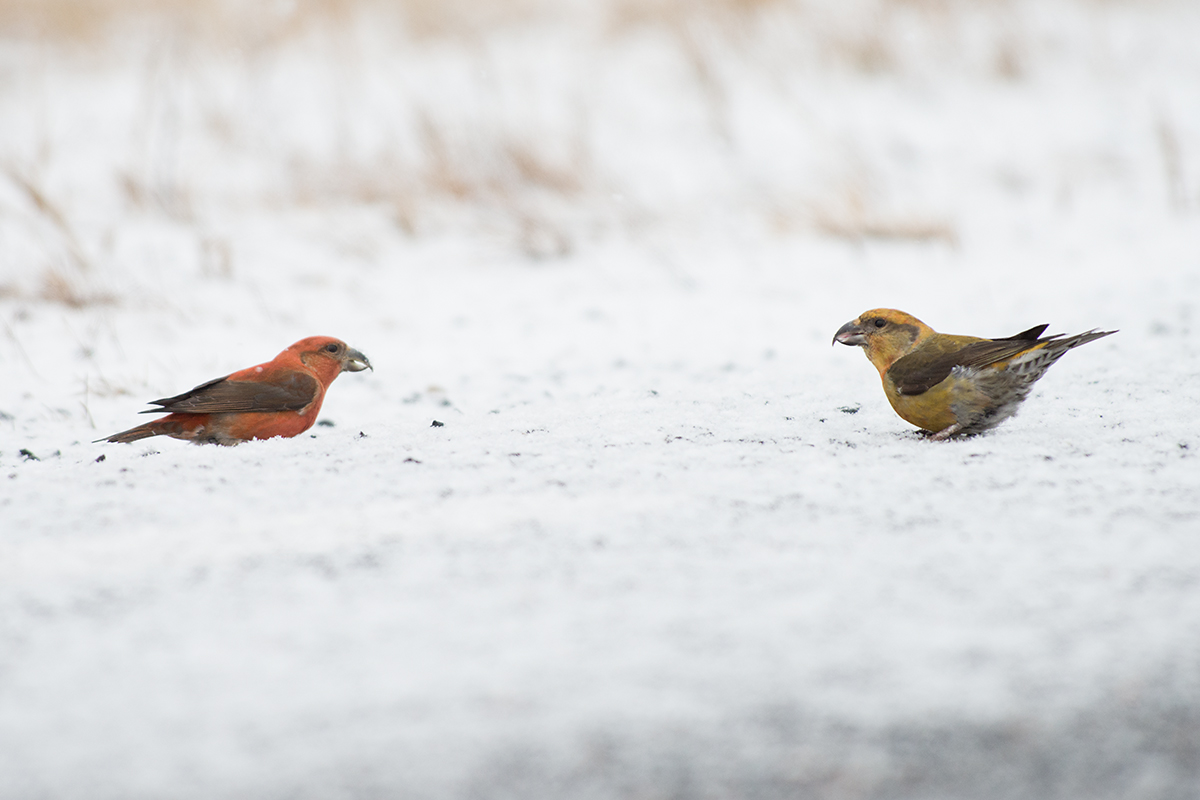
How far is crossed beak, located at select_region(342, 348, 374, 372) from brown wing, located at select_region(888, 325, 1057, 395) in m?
2.05

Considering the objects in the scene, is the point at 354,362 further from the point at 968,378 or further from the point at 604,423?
the point at 968,378

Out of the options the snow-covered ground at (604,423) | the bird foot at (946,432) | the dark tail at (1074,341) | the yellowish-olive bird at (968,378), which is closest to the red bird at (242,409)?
the snow-covered ground at (604,423)

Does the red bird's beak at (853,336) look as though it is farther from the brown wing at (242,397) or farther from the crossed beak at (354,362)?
the brown wing at (242,397)

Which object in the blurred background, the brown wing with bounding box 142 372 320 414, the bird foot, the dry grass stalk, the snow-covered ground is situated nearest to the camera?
the snow-covered ground

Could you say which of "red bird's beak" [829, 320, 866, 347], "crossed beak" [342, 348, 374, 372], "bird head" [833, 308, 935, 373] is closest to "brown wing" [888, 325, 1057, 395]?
"bird head" [833, 308, 935, 373]

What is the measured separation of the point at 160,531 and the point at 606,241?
4818 mm

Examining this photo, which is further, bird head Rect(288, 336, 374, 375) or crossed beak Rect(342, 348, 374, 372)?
crossed beak Rect(342, 348, 374, 372)

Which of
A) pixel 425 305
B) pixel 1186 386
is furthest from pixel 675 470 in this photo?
pixel 425 305

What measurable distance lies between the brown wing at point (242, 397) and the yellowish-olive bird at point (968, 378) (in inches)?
83.1

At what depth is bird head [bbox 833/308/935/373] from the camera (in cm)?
331

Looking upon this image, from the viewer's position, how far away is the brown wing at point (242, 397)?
3.20 metres

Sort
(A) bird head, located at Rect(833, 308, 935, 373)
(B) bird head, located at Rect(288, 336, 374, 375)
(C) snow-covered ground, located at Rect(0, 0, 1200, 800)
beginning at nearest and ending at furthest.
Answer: (C) snow-covered ground, located at Rect(0, 0, 1200, 800) → (A) bird head, located at Rect(833, 308, 935, 373) → (B) bird head, located at Rect(288, 336, 374, 375)

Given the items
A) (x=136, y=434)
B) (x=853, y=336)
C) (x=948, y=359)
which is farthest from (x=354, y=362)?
(x=948, y=359)

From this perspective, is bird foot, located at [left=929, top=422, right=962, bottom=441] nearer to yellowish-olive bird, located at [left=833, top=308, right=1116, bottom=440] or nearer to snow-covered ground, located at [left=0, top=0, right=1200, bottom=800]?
yellowish-olive bird, located at [left=833, top=308, right=1116, bottom=440]
